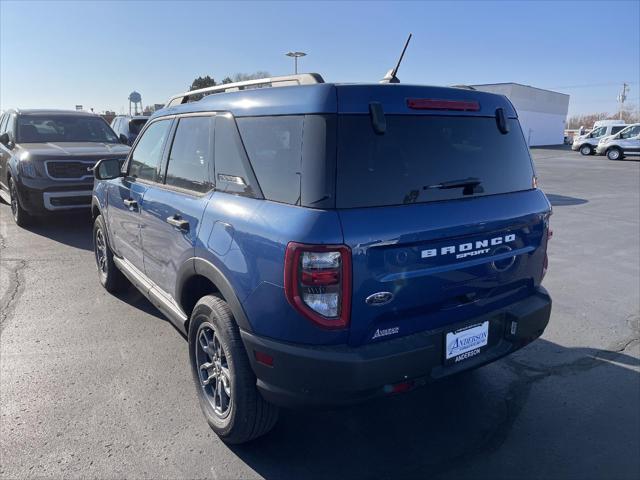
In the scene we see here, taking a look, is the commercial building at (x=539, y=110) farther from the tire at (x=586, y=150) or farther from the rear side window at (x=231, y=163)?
the rear side window at (x=231, y=163)

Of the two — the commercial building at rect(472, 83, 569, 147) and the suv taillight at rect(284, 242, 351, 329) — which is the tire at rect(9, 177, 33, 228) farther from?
the commercial building at rect(472, 83, 569, 147)

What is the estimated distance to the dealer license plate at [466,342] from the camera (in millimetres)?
2549

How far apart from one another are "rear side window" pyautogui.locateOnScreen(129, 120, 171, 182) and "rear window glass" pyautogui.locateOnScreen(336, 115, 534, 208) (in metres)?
1.97

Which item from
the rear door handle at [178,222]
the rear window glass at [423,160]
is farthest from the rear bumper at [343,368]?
the rear door handle at [178,222]

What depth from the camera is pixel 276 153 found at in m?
2.49

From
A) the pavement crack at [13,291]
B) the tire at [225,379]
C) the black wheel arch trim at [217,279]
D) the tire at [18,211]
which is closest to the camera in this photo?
the black wheel arch trim at [217,279]

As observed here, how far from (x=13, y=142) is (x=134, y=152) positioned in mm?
5930

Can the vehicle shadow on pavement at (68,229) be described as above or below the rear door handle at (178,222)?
below

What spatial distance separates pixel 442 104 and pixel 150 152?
8.00 ft

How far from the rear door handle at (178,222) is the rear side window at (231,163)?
0.35 metres

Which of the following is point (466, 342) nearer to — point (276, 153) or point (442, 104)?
point (442, 104)

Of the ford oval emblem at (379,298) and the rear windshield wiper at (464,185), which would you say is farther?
the rear windshield wiper at (464,185)

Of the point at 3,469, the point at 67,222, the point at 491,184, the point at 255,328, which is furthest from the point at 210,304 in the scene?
the point at 67,222

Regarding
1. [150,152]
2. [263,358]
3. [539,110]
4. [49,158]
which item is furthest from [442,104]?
[539,110]
